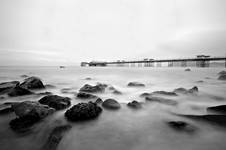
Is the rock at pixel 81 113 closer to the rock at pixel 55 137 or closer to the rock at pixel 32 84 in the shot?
the rock at pixel 55 137

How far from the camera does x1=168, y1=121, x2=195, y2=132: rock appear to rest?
232 cm

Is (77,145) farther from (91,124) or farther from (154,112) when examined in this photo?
(154,112)

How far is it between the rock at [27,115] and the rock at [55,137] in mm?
479

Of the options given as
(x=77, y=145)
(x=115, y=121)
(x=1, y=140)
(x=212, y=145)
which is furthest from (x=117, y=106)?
(x=1, y=140)

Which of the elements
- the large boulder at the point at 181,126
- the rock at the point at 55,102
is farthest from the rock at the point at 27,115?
the large boulder at the point at 181,126

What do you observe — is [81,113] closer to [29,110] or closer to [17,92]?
[29,110]

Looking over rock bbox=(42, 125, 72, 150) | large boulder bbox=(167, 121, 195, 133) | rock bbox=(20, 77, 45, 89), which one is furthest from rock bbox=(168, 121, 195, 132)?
rock bbox=(20, 77, 45, 89)

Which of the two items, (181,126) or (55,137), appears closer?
(55,137)

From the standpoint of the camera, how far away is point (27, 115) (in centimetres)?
242

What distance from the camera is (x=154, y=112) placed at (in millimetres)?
3139

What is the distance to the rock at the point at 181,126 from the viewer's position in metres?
2.32

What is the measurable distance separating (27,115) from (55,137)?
81 centimetres

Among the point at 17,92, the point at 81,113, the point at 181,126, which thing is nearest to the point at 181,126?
the point at 181,126

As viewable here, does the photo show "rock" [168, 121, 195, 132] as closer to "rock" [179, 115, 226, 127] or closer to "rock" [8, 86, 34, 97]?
"rock" [179, 115, 226, 127]
